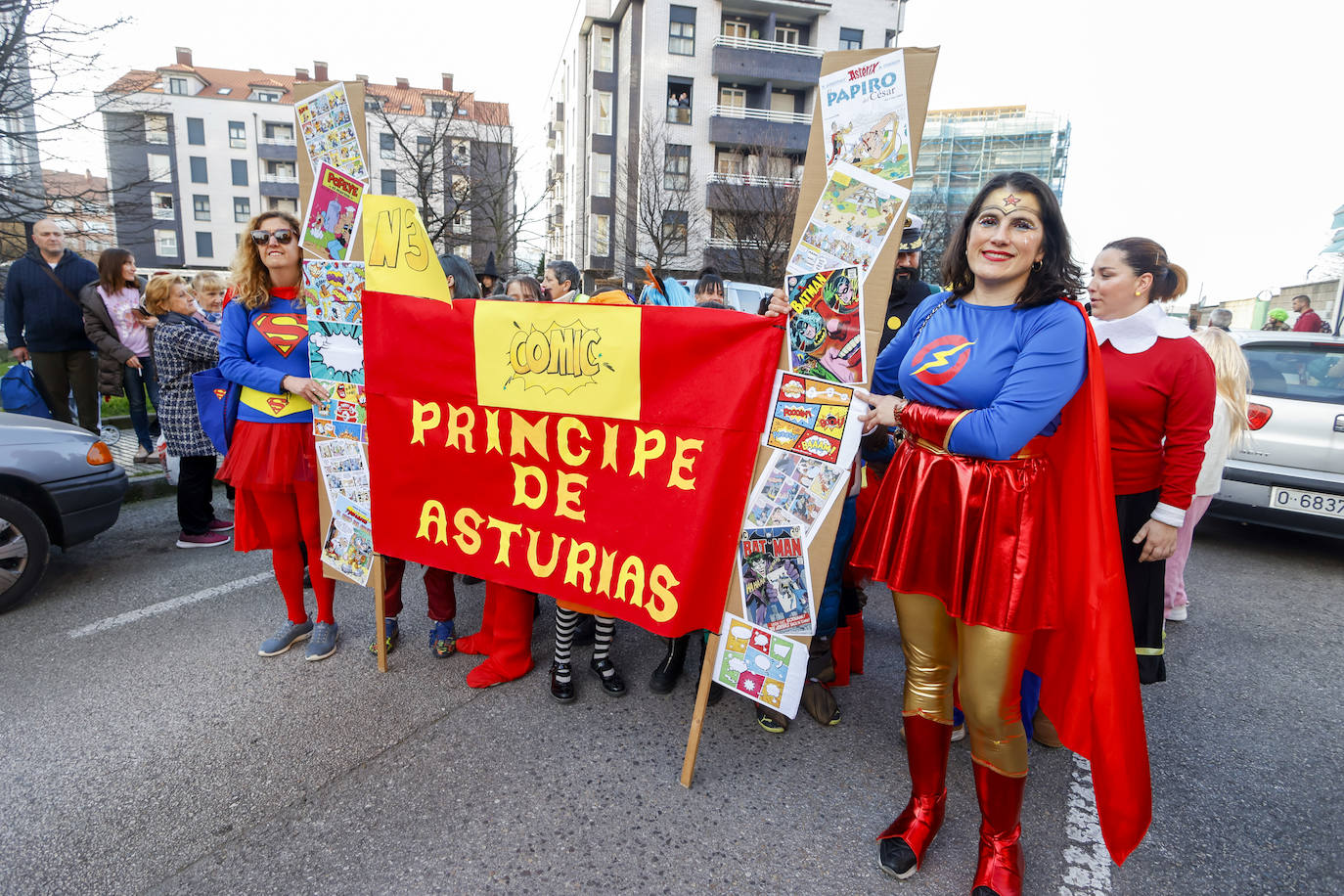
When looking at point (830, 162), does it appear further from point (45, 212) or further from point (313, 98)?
point (45, 212)

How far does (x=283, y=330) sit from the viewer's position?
326cm

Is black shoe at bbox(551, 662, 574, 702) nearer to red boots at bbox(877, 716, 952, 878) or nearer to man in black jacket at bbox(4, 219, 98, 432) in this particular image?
red boots at bbox(877, 716, 952, 878)

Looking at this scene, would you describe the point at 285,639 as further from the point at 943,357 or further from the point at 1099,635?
the point at 1099,635

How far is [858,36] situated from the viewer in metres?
32.6

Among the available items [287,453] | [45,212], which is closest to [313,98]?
[287,453]

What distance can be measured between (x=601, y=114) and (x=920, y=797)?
3796 centimetres

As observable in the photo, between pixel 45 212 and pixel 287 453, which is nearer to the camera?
pixel 287 453

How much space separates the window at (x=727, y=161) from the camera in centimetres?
3077

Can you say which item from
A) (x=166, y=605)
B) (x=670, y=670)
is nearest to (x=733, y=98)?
(x=166, y=605)

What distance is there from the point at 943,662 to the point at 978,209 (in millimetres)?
1426

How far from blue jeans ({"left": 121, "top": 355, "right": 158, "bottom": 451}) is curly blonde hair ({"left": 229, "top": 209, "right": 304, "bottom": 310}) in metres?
4.35

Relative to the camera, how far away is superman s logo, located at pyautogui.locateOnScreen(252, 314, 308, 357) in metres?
3.24

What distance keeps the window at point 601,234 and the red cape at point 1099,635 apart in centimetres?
3386

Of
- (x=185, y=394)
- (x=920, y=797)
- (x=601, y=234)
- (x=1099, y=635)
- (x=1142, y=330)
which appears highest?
(x=601, y=234)
